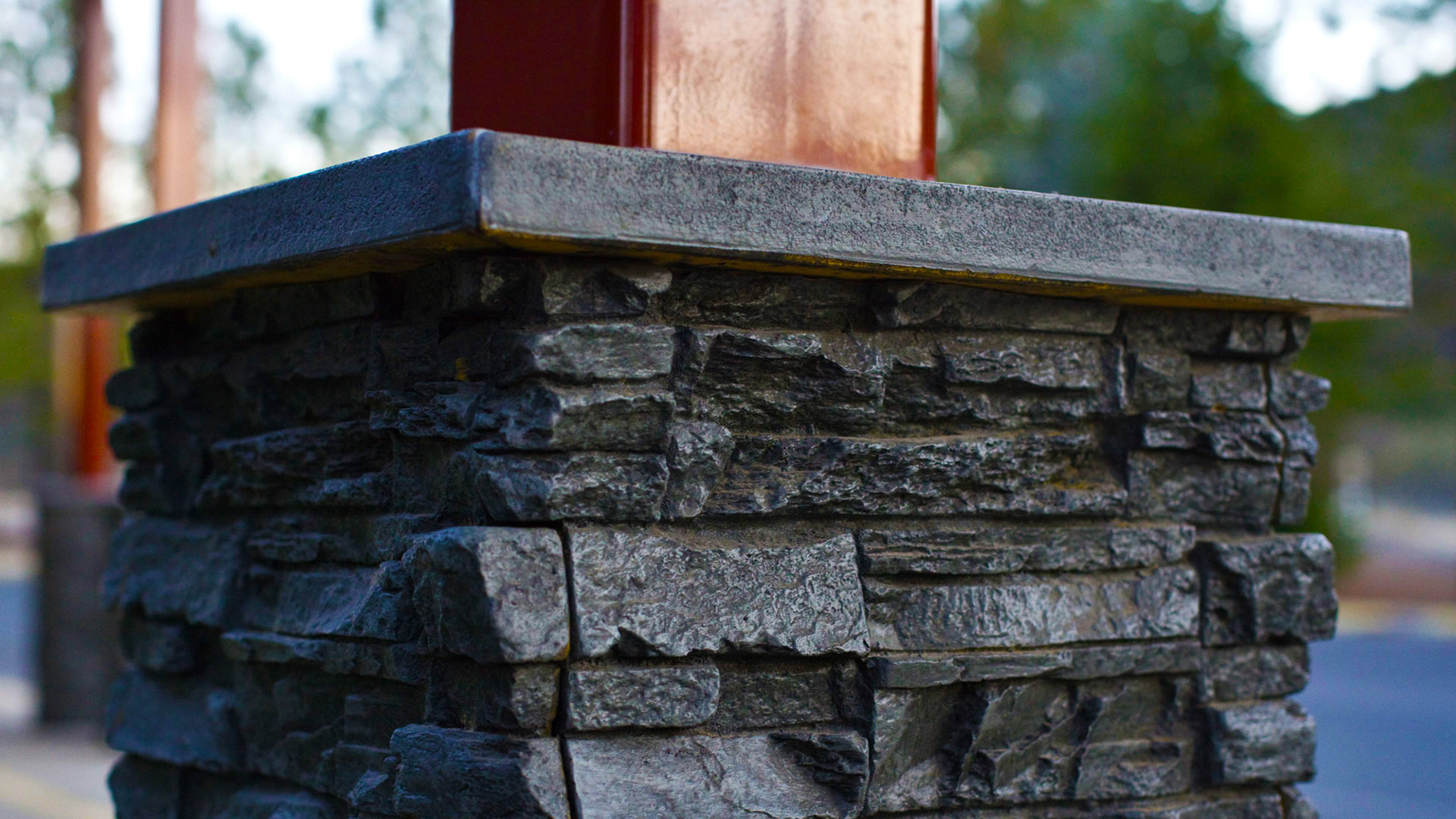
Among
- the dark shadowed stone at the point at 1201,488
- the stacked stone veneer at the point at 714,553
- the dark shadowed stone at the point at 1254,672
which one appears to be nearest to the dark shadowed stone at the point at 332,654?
the stacked stone veneer at the point at 714,553

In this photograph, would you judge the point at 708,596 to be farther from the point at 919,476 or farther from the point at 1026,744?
the point at 1026,744

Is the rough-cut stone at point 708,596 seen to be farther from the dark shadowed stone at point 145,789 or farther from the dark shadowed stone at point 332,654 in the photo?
the dark shadowed stone at point 145,789

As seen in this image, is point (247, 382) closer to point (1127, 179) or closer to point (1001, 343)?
point (1001, 343)

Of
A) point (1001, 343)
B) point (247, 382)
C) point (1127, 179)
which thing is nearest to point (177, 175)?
point (247, 382)

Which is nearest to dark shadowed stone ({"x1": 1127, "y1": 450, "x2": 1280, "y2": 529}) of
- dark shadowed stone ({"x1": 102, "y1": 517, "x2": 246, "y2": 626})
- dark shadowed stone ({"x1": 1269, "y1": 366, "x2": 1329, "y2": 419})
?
dark shadowed stone ({"x1": 1269, "y1": 366, "x2": 1329, "y2": 419})

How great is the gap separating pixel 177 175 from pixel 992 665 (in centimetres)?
567

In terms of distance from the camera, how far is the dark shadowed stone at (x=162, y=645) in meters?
2.55

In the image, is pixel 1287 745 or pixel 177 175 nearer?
Answer: pixel 1287 745

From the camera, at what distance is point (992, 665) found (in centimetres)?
212

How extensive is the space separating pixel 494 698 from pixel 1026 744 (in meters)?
0.83

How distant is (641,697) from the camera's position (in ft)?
6.12

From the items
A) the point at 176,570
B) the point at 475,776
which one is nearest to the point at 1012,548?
the point at 475,776

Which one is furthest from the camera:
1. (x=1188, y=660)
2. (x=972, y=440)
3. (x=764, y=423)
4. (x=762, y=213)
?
(x=1188, y=660)

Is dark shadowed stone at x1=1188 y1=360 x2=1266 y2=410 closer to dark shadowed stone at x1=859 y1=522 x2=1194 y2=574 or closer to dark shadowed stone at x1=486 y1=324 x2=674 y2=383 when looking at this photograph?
dark shadowed stone at x1=859 y1=522 x2=1194 y2=574
